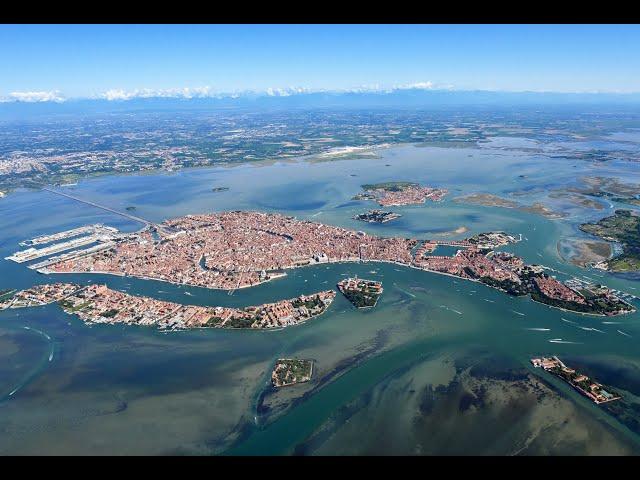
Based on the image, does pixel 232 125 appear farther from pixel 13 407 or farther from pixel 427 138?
pixel 13 407

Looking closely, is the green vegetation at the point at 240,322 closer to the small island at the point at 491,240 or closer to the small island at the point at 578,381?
the small island at the point at 578,381

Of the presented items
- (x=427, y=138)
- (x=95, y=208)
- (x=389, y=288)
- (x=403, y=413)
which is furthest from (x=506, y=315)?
(x=427, y=138)

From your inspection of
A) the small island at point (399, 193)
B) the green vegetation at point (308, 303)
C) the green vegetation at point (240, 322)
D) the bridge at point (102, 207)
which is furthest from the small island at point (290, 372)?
the small island at point (399, 193)

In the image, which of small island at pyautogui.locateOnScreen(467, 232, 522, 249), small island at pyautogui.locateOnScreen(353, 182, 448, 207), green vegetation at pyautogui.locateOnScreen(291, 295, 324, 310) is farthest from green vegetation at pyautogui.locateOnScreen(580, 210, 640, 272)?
green vegetation at pyautogui.locateOnScreen(291, 295, 324, 310)

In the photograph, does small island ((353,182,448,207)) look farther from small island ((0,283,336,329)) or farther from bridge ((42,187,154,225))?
small island ((0,283,336,329))
